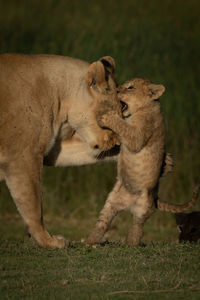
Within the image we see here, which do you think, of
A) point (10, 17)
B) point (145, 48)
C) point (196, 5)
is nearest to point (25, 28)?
point (10, 17)

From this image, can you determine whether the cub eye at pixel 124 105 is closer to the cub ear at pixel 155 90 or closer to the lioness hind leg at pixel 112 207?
the cub ear at pixel 155 90

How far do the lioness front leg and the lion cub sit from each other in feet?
2.25

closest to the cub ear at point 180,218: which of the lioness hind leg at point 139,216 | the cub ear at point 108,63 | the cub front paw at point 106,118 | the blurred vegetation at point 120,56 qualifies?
the lioness hind leg at point 139,216

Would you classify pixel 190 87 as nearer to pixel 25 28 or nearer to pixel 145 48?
pixel 145 48

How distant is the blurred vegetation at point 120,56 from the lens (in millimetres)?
A: 9984

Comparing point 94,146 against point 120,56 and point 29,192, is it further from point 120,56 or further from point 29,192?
point 120,56

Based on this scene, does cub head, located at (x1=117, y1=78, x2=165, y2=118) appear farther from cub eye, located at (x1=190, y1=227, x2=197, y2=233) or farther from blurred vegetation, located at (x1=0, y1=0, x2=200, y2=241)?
blurred vegetation, located at (x1=0, y1=0, x2=200, y2=241)

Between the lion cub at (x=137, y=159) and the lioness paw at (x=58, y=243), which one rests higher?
the lion cub at (x=137, y=159)

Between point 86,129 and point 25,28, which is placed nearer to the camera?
point 86,129

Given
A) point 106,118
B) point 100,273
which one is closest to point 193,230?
point 106,118

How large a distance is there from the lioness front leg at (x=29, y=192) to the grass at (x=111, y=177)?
0.72ft

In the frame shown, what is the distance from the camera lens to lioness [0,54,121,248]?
561 cm

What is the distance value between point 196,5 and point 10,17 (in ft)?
15.7

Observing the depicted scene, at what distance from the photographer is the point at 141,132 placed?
6309 millimetres
